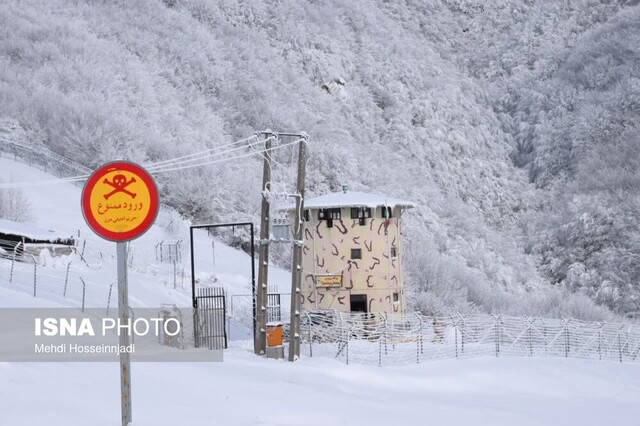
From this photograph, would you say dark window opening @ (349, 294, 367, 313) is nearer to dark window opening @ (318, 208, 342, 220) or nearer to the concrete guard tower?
the concrete guard tower

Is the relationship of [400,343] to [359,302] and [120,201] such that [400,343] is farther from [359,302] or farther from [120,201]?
[120,201]

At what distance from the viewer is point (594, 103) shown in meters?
70.4

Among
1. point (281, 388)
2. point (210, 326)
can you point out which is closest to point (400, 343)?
point (210, 326)

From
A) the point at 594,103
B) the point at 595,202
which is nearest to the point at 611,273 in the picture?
the point at 595,202

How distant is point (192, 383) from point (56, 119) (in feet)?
111

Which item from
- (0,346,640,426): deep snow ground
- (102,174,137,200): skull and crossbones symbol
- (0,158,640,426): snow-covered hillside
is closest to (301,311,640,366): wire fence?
(0,158,640,426): snow-covered hillside

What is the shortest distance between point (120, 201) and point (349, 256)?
21.4m

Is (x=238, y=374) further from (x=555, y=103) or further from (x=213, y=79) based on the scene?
(x=555, y=103)

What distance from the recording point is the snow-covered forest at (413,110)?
45938 millimetres

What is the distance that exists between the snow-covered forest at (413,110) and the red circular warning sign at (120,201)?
33.5 m

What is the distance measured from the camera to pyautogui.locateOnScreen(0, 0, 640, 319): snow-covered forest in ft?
151

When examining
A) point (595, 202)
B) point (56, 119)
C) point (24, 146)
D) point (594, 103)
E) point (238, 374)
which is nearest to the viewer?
point (238, 374)

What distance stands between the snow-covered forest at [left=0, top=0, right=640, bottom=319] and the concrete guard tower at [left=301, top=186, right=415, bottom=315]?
38.9 ft

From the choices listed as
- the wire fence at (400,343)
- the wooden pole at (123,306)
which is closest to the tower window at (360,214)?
the wire fence at (400,343)
